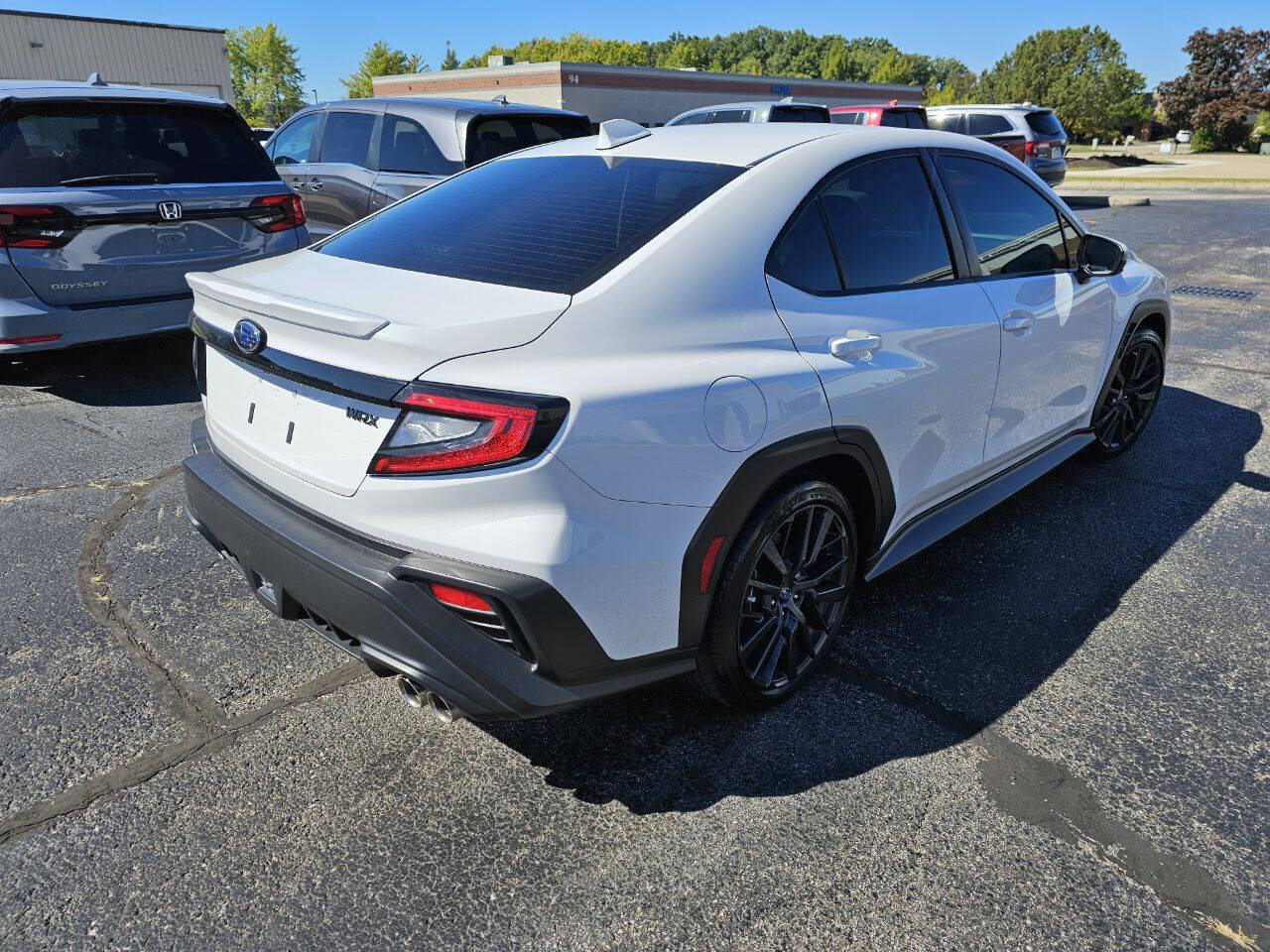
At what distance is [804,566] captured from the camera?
9.12 ft

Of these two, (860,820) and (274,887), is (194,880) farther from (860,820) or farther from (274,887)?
(860,820)

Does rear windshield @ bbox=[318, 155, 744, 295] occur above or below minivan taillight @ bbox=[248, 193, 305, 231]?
above

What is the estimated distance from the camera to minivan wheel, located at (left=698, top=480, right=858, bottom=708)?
8.09ft

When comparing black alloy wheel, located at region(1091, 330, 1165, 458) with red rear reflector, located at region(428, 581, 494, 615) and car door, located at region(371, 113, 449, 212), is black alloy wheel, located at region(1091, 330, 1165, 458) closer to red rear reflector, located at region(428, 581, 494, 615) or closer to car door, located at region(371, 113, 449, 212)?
red rear reflector, located at region(428, 581, 494, 615)

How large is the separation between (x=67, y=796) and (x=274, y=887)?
2.32ft

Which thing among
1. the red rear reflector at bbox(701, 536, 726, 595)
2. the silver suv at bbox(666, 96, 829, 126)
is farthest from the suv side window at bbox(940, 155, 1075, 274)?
the silver suv at bbox(666, 96, 829, 126)

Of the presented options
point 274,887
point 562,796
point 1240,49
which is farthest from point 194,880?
point 1240,49

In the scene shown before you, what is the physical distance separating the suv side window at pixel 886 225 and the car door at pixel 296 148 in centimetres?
630

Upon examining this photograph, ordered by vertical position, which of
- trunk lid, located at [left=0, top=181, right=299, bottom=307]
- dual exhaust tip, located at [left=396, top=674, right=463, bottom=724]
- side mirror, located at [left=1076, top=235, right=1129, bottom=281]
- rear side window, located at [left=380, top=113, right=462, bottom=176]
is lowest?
dual exhaust tip, located at [left=396, top=674, right=463, bottom=724]

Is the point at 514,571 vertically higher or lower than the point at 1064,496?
higher

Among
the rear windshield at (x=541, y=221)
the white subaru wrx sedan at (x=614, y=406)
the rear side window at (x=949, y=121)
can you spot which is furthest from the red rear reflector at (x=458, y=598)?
the rear side window at (x=949, y=121)

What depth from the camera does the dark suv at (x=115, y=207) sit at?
4.94 metres

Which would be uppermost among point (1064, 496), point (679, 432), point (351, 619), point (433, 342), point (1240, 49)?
point (1240, 49)

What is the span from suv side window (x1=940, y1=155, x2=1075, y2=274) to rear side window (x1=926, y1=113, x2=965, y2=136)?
645 inches
